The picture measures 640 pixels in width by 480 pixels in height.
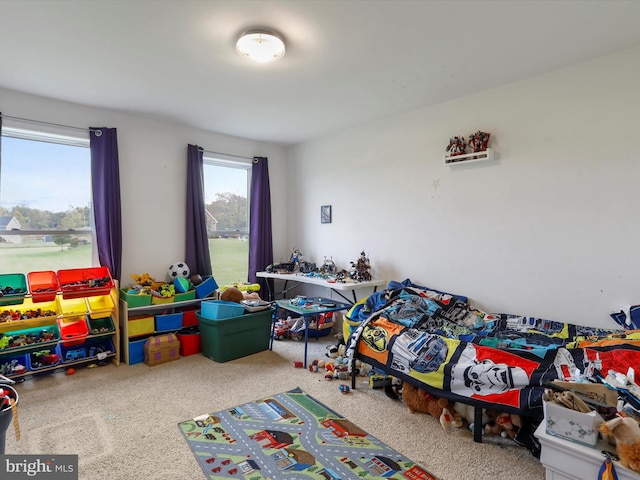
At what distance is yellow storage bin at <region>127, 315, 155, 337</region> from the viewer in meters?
3.30

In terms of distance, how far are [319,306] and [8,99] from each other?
332cm

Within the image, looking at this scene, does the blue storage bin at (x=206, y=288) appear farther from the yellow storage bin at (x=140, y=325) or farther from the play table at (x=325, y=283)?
the play table at (x=325, y=283)

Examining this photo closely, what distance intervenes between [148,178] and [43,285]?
142 cm

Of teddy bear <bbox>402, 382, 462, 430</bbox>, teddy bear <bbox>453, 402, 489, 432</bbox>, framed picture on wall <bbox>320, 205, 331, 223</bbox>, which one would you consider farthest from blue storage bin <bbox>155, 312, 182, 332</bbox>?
teddy bear <bbox>453, 402, 489, 432</bbox>

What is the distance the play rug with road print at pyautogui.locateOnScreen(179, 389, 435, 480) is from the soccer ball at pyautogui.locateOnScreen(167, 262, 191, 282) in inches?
75.7

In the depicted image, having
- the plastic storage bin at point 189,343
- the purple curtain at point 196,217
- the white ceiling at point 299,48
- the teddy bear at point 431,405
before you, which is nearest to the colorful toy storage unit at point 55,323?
the plastic storage bin at point 189,343

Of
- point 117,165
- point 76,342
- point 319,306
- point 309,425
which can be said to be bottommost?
point 309,425

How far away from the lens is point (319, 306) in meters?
3.38

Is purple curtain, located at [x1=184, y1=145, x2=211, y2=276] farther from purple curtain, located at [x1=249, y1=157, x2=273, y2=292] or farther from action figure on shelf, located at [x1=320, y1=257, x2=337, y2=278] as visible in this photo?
action figure on shelf, located at [x1=320, y1=257, x2=337, y2=278]

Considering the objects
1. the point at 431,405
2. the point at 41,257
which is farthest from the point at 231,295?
the point at 431,405

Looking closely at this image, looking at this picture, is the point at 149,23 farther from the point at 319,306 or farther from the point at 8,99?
the point at 319,306

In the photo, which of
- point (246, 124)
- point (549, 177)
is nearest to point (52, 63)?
point (246, 124)

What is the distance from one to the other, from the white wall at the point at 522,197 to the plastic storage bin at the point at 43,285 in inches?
119

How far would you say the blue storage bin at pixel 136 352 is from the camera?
328 centimetres
